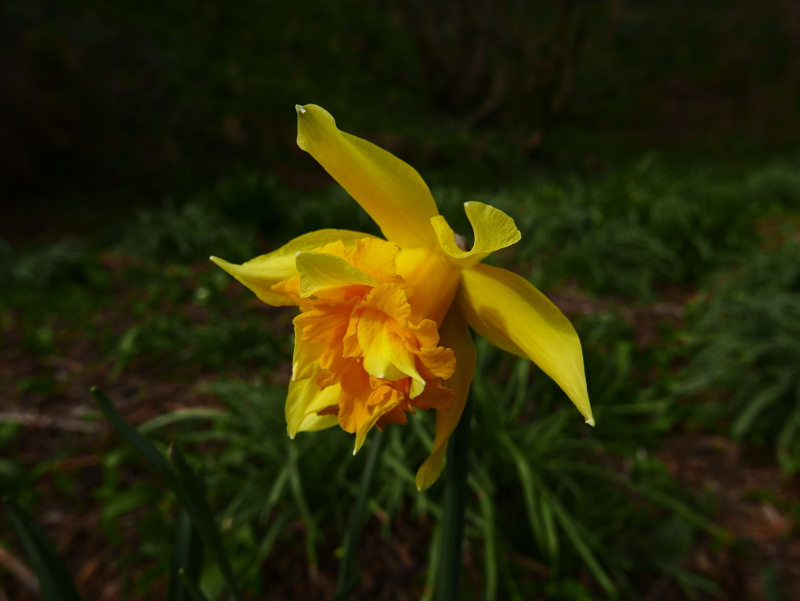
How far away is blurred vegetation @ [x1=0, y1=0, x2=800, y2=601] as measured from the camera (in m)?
1.72

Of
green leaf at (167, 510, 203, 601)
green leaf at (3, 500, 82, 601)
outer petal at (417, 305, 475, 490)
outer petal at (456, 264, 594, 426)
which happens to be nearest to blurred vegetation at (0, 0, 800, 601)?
green leaf at (167, 510, 203, 601)

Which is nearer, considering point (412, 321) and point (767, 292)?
point (412, 321)

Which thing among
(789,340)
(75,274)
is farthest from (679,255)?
(75,274)

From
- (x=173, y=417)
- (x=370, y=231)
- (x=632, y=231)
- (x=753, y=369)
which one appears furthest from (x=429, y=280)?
(x=370, y=231)

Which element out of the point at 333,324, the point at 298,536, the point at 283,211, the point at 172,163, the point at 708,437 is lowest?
the point at 172,163

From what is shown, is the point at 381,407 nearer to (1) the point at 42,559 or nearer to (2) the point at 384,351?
(2) the point at 384,351

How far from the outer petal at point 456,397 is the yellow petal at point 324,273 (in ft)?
0.65

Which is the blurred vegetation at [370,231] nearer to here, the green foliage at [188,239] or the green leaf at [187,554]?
the green foliage at [188,239]

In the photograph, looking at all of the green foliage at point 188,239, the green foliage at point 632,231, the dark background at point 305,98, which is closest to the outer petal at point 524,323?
the green foliage at point 632,231

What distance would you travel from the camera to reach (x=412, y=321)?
711mm

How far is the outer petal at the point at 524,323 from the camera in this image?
0.70 metres

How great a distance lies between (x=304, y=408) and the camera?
32.7 inches

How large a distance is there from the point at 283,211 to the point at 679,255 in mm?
3522

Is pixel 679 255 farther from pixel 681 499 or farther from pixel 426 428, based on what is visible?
pixel 426 428
